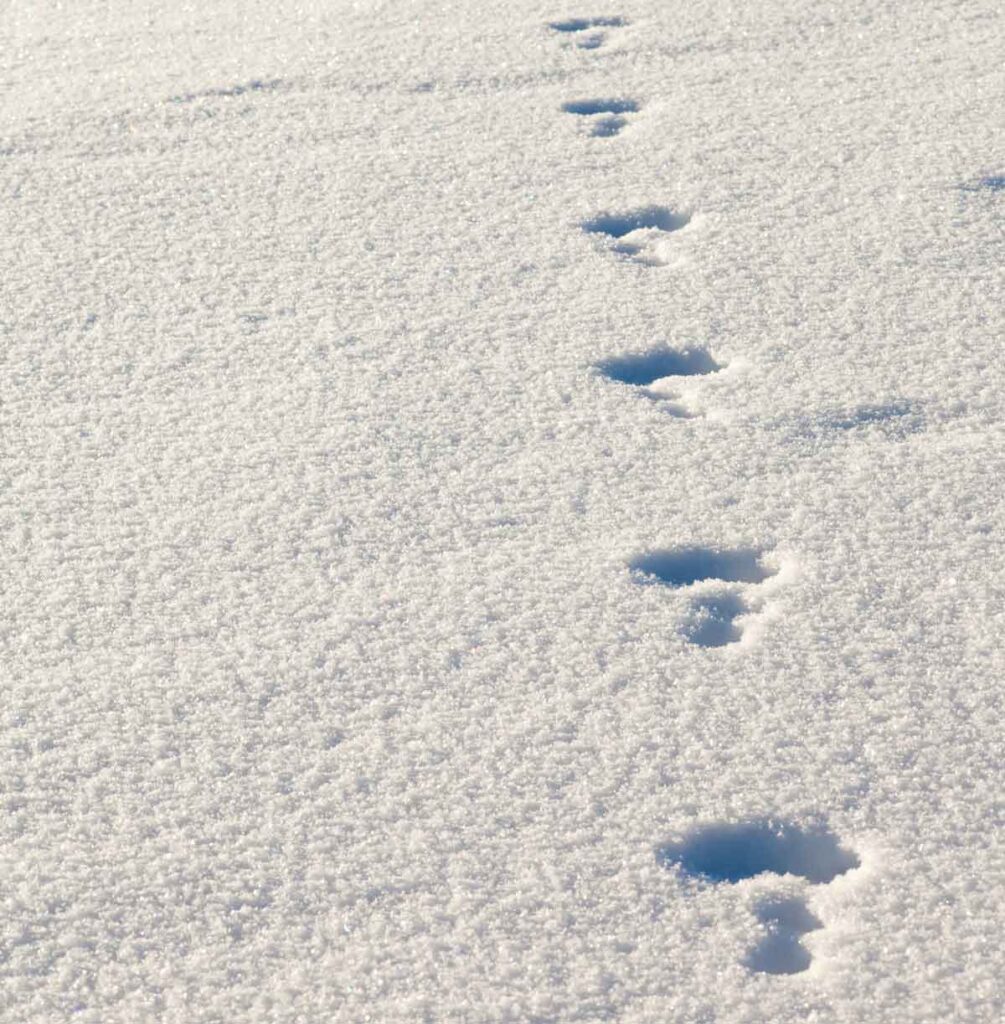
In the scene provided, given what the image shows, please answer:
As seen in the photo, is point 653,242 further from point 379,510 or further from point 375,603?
point 375,603

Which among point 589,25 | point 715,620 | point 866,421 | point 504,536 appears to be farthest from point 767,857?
point 589,25

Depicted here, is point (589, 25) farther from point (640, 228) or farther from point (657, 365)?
point (657, 365)

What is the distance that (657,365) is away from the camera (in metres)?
2.03

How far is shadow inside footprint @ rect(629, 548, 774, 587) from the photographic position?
66.2 inches

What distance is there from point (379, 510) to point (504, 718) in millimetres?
393

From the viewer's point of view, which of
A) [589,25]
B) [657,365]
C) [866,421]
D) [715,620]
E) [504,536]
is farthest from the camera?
[589,25]

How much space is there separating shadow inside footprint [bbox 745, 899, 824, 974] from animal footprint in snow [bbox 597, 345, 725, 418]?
2.88 ft

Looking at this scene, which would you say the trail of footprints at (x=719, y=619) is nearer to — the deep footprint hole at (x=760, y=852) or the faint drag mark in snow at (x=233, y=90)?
the deep footprint hole at (x=760, y=852)

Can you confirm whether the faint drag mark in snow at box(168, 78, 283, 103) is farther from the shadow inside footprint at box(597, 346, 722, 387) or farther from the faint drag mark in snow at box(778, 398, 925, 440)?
the faint drag mark in snow at box(778, 398, 925, 440)

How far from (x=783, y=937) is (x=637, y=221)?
1.39m

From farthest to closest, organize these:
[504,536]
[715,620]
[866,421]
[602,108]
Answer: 1. [602,108]
2. [866,421]
3. [504,536]
4. [715,620]

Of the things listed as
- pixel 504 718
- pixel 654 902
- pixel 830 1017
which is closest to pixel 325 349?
pixel 504 718

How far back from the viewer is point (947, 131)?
2543 millimetres

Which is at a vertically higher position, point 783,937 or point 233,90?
point 233,90
